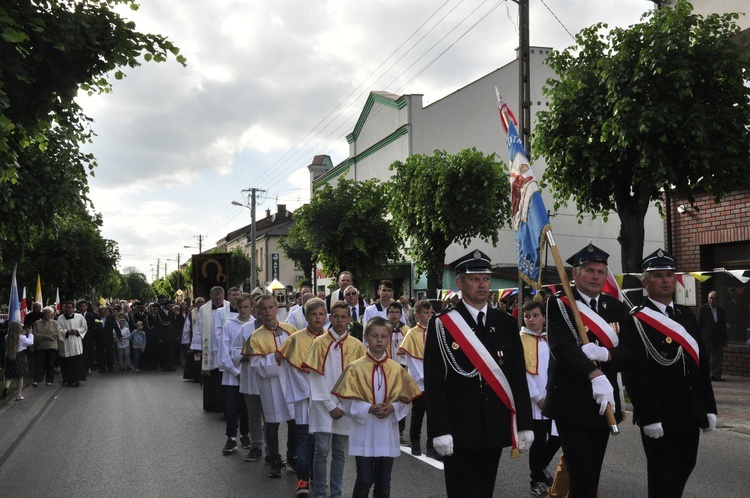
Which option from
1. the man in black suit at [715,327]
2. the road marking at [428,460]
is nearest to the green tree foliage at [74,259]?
the man in black suit at [715,327]

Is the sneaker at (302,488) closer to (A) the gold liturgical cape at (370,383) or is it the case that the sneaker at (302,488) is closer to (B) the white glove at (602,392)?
(A) the gold liturgical cape at (370,383)

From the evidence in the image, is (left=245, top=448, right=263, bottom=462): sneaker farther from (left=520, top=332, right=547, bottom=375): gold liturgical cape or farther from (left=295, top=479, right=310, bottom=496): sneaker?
(left=520, top=332, right=547, bottom=375): gold liturgical cape

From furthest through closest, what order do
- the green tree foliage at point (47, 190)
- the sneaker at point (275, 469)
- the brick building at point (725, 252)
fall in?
the brick building at point (725, 252)
the green tree foliage at point (47, 190)
the sneaker at point (275, 469)

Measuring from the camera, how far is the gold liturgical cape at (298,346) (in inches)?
293

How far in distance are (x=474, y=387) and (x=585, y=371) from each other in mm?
747

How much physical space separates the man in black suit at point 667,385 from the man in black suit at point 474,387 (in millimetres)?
931

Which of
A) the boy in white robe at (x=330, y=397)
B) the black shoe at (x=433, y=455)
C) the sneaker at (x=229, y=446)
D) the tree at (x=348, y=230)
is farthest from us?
the tree at (x=348, y=230)

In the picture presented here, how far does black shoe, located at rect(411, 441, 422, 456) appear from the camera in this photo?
9.39 metres

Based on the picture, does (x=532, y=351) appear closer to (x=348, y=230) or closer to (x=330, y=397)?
(x=330, y=397)

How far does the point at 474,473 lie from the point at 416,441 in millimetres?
4967

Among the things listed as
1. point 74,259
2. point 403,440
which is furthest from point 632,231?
point 74,259

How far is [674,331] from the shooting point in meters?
5.32

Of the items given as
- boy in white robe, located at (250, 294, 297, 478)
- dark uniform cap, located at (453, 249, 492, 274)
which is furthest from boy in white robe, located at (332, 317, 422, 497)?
boy in white robe, located at (250, 294, 297, 478)

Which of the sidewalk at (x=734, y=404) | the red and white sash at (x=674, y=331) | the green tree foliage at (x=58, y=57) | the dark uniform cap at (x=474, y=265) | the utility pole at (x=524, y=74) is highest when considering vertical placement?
the utility pole at (x=524, y=74)
